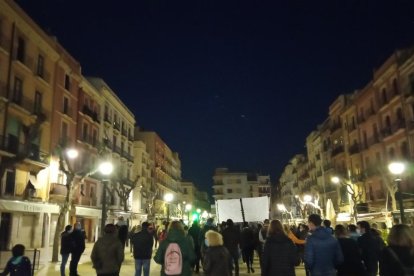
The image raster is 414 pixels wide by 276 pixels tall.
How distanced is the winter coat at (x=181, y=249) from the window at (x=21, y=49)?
25.6 m

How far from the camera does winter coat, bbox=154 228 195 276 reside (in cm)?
730

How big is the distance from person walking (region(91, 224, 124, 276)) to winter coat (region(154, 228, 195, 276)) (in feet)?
3.75

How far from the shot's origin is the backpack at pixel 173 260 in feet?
23.5

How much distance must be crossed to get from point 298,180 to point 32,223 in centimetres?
6366

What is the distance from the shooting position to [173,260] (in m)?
7.18

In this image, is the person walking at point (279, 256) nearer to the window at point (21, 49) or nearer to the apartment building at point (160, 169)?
the window at point (21, 49)

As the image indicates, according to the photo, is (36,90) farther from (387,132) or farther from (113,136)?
(387,132)

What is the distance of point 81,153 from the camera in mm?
39562

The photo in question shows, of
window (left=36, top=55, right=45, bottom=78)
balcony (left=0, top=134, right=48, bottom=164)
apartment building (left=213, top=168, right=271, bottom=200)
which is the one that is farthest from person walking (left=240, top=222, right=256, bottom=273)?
apartment building (left=213, top=168, right=271, bottom=200)

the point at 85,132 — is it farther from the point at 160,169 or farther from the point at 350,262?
the point at 350,262

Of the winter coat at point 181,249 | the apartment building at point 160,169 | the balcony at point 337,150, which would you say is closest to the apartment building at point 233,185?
the apartment building at point 160,169

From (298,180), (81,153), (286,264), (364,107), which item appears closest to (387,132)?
(364,107)

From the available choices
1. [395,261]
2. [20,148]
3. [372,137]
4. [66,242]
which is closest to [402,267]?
[395,261]

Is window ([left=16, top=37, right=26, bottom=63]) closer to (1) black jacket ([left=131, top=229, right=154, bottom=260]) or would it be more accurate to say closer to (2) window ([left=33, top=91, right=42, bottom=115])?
(2) window ([left=33, top=91, right=42, bottom=115])
